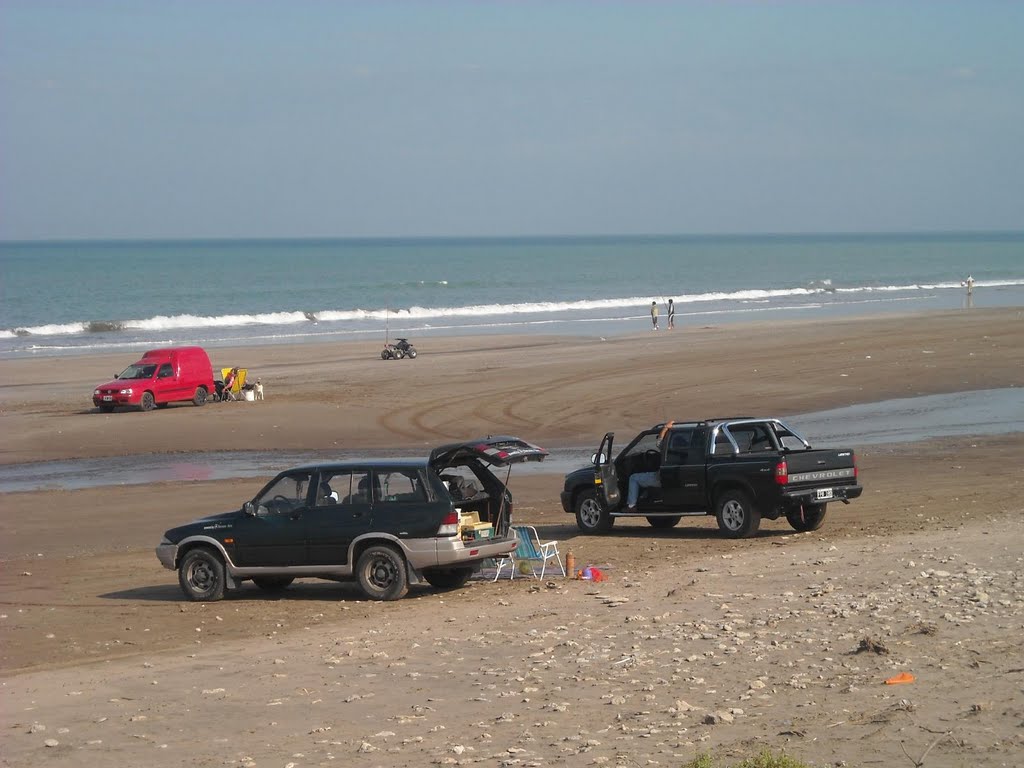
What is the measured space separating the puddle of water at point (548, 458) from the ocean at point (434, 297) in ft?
98.8

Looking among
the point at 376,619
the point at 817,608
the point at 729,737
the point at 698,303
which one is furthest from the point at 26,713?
the point at 698,303

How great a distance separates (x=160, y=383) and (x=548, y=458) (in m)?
14.3

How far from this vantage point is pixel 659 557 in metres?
16.8

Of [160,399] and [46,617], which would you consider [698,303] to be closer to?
[160,399]

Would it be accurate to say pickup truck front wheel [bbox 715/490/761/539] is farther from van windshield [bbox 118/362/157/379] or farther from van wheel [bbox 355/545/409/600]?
van windshield [bbox 118/362/157/379]

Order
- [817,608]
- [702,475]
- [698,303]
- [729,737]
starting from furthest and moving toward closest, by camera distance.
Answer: [698,303], [702,475], [817,608], [729,737]

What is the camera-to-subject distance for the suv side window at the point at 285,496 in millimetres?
15312

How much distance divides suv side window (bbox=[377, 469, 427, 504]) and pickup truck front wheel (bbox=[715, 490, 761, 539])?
194 inches

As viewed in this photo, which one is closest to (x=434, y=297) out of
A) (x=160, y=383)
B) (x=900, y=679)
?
(x=160, y=383)

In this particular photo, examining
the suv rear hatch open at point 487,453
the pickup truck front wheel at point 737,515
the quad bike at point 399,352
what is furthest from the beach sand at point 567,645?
the quad bike at point 399,352

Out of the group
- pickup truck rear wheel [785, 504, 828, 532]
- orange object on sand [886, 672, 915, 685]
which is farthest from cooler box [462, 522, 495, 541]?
orange object on sand [886, 672, 915, 685]

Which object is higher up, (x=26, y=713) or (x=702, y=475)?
(x=702, y=475)

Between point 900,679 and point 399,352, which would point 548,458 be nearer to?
point 900,679

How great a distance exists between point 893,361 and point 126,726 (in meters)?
35.4
